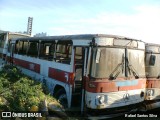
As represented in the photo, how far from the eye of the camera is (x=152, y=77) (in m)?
10.4

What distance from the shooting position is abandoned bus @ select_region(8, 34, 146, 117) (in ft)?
26.4

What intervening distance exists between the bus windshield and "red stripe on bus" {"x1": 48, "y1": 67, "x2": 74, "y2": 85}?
1.21 m

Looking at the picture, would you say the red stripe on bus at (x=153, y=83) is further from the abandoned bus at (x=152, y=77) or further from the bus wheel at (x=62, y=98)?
the bus wheel at (x=62, y=98)

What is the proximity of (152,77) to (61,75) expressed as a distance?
12.0 ft

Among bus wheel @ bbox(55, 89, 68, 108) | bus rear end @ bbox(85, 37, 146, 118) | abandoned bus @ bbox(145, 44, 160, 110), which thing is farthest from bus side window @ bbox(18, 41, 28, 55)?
bus rear end @ bbox(85, 37, 146, 118)

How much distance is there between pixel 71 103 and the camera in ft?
29.7

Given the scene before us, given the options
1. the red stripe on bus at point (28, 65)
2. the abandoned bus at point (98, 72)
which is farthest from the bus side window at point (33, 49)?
the abandoned bus at point (98, 72)

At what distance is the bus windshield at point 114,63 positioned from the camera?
26.3 feet

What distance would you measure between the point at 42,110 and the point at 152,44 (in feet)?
17.6

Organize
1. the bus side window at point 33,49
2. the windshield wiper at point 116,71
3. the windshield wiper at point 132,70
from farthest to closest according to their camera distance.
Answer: the bus side window at point 33,49
the windshield wiper at point 132,70
the windshield wiper at point 116,71

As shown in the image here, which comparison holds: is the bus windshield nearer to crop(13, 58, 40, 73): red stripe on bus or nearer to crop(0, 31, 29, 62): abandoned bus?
crop(13, 58, 40, 73): red stripe on bus

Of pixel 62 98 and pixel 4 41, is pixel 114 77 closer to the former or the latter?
pixel 62 98

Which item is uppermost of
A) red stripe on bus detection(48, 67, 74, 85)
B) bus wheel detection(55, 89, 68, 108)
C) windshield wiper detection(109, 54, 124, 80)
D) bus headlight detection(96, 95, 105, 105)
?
windshield wiper detection(109, 54, 124, 80)

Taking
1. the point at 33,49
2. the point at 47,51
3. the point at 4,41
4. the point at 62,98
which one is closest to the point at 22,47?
the point at 33,49
